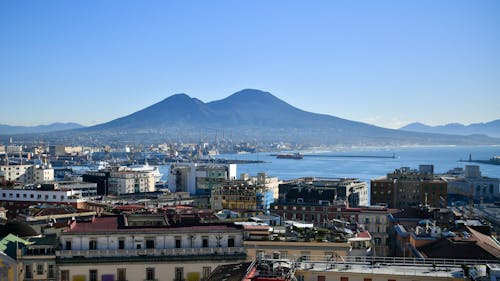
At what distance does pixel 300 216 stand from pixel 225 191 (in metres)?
7.20

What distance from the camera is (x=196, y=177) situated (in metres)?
80.0

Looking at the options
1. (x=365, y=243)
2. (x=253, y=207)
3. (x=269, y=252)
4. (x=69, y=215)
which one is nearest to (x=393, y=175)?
(x=253, y=207)

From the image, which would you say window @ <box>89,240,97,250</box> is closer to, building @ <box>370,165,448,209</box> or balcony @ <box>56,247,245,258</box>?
balcony @ <box>56,247,245,258</box>

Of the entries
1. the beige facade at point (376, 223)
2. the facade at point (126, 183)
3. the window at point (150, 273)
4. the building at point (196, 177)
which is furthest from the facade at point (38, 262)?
the facade at point (126, 183)

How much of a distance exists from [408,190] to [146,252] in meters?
42.7

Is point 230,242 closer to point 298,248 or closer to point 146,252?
point 298,248

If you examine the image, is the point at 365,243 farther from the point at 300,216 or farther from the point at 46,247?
the point at 300,216

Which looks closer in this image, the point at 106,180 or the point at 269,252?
the point at 269,252

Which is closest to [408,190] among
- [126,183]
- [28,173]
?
[126,183]

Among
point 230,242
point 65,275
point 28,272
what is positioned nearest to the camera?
point 65,275

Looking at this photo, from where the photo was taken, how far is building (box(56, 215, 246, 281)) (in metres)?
20.0

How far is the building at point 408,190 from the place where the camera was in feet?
191

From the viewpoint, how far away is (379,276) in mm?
14438

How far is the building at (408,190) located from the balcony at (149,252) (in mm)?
38881
